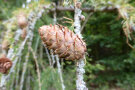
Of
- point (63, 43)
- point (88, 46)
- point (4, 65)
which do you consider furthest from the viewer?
point (88, 46)

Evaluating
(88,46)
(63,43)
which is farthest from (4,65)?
(88,46)

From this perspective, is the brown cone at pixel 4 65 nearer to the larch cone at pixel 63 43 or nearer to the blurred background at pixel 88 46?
the blurred background at pixel 88 46

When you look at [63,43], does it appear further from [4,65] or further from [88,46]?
[88,46]

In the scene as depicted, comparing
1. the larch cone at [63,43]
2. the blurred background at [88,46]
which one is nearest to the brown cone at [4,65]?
the blurred background at [88,46]

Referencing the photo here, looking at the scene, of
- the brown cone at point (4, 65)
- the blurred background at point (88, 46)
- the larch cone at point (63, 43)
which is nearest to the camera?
the larch cone at point (63, 43)

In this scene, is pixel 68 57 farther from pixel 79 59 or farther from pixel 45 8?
pixel 45 8

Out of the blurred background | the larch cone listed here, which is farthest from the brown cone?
the larch cone

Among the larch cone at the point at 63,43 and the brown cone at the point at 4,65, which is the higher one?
the larch cone at the point at 63,43

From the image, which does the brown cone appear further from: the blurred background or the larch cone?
the larch cone
